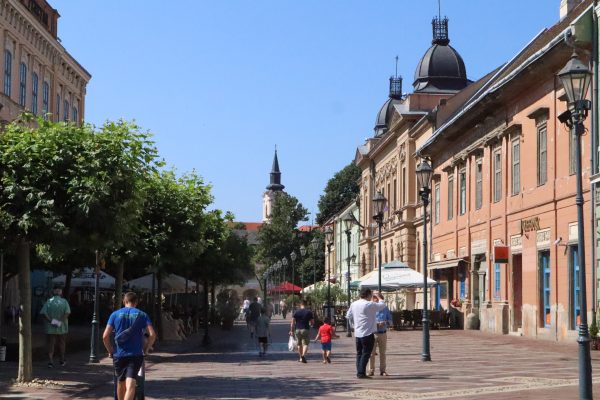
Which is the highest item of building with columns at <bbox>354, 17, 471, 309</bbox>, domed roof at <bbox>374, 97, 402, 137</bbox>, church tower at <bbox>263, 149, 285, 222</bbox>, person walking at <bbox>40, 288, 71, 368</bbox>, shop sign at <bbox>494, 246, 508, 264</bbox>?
church tower at <bbox>263, 149, 285, 222</bbox>

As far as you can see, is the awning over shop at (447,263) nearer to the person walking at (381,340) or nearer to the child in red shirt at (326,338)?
the child in red shirt at (326,338)

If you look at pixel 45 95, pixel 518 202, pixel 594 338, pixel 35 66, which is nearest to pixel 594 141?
pixel 594 338

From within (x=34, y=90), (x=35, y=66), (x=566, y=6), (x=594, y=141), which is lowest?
(x=594, y=141)

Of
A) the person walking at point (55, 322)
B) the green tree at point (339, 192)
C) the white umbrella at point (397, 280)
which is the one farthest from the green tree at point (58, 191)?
the green tree at point (339, 192)

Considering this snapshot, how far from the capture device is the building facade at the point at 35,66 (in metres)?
44.5

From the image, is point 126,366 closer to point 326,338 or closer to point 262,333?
point 326,338

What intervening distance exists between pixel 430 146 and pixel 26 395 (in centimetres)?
3364

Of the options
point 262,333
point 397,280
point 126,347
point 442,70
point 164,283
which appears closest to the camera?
point 126,347

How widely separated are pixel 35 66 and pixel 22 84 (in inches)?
118

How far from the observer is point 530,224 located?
31.6m

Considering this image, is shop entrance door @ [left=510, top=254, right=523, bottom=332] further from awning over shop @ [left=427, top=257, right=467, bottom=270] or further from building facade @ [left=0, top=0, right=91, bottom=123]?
building facade @ [left=0, top=0, right=91, bottom=123]

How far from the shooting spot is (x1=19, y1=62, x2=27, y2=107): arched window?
46875mm

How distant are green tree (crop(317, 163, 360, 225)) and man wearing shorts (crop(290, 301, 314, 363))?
251 feet

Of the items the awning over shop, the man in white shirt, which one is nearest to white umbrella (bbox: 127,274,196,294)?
the awning over shop
